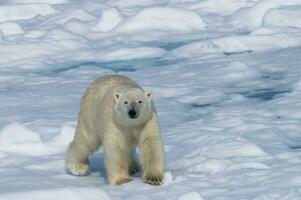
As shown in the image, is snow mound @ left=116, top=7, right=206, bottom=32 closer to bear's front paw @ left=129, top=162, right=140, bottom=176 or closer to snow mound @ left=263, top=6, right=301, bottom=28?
snow mound @ left=263, top=6, right=301, bottom=28

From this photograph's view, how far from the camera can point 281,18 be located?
945cm

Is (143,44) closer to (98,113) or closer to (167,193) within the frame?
(98,113)

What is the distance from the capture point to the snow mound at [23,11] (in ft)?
36.3

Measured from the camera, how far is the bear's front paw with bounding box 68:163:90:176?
471cm

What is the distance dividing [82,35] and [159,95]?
3041mm

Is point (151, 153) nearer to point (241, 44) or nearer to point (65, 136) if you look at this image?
point (65, 136)

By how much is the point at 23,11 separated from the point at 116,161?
7.26 metres

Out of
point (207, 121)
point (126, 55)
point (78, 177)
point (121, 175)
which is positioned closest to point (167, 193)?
point (121, 175)

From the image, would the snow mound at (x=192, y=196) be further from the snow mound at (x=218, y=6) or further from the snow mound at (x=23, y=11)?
the snow mound at (x=23, y=11)

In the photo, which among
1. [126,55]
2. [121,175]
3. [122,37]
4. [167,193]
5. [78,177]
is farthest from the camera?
[122,37]

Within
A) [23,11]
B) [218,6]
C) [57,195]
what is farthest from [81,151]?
[23,11]

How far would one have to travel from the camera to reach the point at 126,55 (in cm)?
856

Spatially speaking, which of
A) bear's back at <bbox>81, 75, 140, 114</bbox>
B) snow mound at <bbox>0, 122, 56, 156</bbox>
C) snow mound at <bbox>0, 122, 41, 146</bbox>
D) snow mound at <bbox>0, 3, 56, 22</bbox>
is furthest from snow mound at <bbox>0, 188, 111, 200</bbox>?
snow mound at <bbox>0, 3, 56, 22</bbox>

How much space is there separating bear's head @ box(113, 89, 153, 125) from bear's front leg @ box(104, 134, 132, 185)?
0.44 feet
